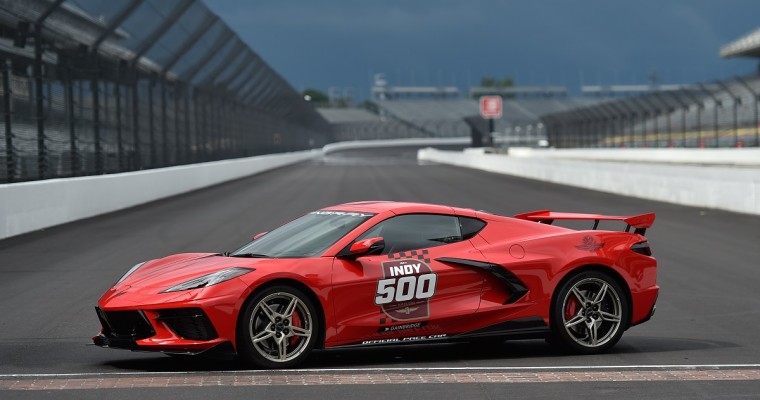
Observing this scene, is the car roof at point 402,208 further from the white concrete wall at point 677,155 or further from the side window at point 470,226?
the white concrete wall at point 677,155

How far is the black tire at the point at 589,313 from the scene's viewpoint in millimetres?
8078

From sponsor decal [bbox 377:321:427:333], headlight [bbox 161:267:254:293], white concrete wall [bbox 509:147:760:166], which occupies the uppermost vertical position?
headlight [bbox 161:267:254:293]

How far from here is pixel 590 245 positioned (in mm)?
8219

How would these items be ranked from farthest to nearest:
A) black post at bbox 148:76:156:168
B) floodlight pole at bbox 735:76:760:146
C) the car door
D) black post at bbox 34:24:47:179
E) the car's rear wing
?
floodlight pole at bbox 735:76:760:146, black post at bbox 148:76:156:168, black post at bbox 34:24:47:179, the car's rear wing, the car door

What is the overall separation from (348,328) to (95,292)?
5.00m

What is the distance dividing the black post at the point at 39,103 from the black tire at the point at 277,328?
1467 centimetres

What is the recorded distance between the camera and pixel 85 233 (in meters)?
19.5

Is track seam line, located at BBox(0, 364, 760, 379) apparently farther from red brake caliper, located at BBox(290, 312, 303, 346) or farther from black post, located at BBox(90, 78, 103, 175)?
black post, located at BBox(90, 78, 103, 175)

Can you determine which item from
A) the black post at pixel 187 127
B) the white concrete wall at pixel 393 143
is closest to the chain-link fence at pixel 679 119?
the black post at pixel 187 127

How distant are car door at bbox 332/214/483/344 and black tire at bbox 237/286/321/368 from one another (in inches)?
8.3

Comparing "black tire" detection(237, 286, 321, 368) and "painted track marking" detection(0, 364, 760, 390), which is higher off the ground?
"black tire" detection(237, 286, 321, 368)

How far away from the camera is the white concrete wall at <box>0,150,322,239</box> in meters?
19.3

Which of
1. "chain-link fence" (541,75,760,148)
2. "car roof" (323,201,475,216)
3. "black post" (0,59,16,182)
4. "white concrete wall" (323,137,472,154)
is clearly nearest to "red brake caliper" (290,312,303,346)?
"car roof" (323,201,475,216)

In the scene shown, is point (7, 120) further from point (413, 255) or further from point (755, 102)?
point (755, 102)
